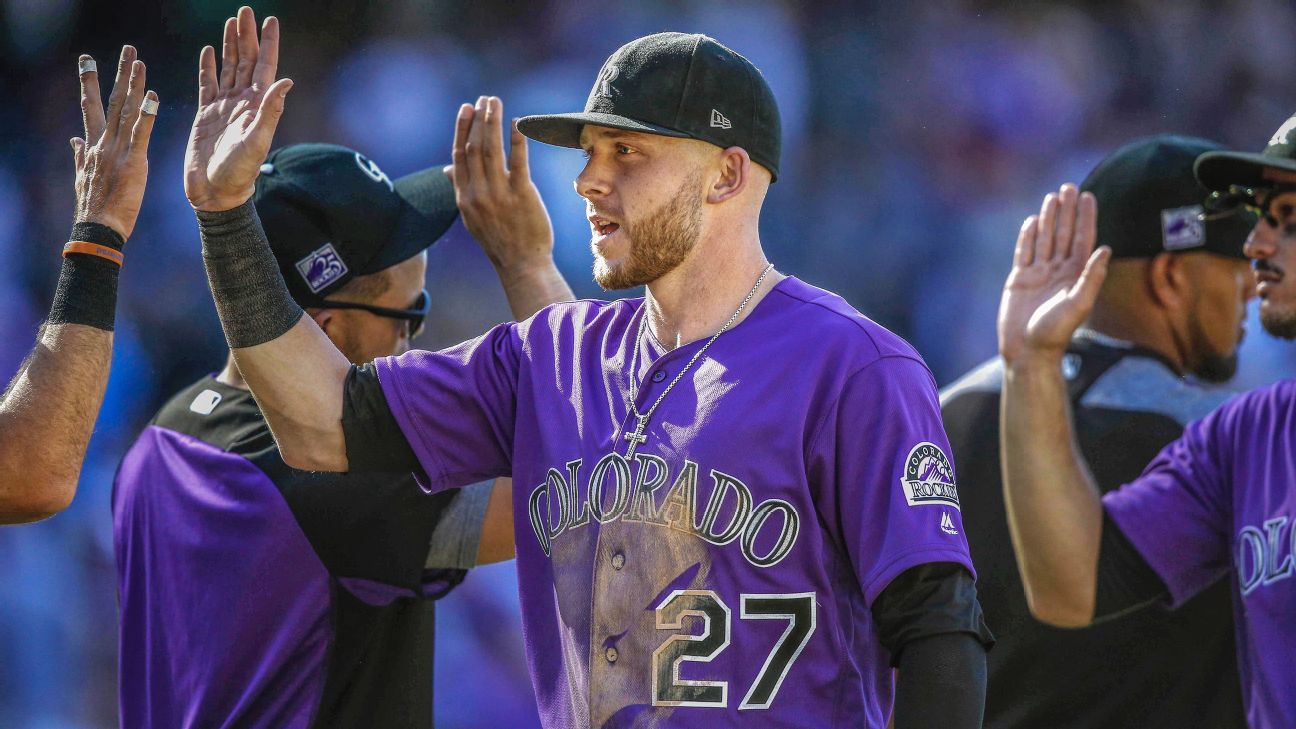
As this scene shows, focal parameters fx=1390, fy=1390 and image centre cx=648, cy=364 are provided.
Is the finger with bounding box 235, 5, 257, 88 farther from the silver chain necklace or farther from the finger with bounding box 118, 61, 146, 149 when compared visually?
the silver chain necklace

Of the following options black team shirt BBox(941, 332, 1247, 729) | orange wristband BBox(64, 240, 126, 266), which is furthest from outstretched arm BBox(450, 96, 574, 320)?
black team shirt BBox(941, 332, 1247, 729)

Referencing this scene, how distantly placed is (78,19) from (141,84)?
4.73 metres

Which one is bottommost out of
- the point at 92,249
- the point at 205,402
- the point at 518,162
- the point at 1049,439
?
the point at 1049,439

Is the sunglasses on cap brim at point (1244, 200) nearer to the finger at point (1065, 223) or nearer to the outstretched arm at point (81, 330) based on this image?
the finger at point (1065, 223)

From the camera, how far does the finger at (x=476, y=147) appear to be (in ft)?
11.3

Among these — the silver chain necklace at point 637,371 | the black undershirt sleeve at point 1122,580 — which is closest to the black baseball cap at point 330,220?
the silver chain necklace at point 637,371

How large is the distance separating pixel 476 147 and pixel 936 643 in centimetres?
179

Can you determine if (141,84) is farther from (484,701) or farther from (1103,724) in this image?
(484,701)

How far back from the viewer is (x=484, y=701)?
6.67 meters

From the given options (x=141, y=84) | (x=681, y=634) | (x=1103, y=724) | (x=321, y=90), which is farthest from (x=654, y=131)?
(x=321, y=90)

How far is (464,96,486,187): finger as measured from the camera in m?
3.44

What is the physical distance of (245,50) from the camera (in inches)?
104

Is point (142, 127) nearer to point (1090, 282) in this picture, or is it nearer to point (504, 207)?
point (504, 207)

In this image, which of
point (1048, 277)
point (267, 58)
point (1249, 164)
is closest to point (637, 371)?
point (267, 58)
